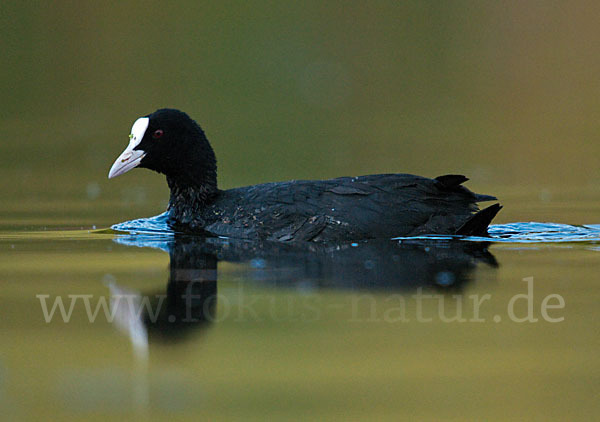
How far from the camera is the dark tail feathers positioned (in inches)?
311

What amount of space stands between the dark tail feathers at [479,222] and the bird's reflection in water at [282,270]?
159 millimetres

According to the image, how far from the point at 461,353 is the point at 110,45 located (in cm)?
3278

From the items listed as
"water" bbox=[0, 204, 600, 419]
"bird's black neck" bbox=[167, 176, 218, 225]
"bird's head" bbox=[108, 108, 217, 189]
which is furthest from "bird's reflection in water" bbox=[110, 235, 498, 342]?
"bird's head" bbox=[108, 108, 217, 189]

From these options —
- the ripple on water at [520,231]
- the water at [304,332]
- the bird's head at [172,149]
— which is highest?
the bird's head at [172,149]

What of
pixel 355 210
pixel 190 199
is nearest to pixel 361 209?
pixel 355 210

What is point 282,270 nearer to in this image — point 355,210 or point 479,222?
point 355,210

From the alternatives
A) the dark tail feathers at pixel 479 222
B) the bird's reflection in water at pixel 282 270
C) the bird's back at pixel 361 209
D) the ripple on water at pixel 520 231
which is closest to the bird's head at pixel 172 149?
the ripple on water at pixel 520 231

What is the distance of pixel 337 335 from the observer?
4785 millimetres

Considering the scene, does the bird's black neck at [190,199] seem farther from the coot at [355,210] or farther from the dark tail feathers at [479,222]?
the dark tail feathers at [479,222]

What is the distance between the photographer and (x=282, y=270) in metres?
6.71

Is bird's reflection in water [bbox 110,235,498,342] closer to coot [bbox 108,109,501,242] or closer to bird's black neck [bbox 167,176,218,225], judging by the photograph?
coot [bbox 108,109,501,242]

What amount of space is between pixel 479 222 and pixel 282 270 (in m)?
2.18

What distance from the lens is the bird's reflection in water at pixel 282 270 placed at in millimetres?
5320

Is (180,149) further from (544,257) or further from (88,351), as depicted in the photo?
(88,351)
